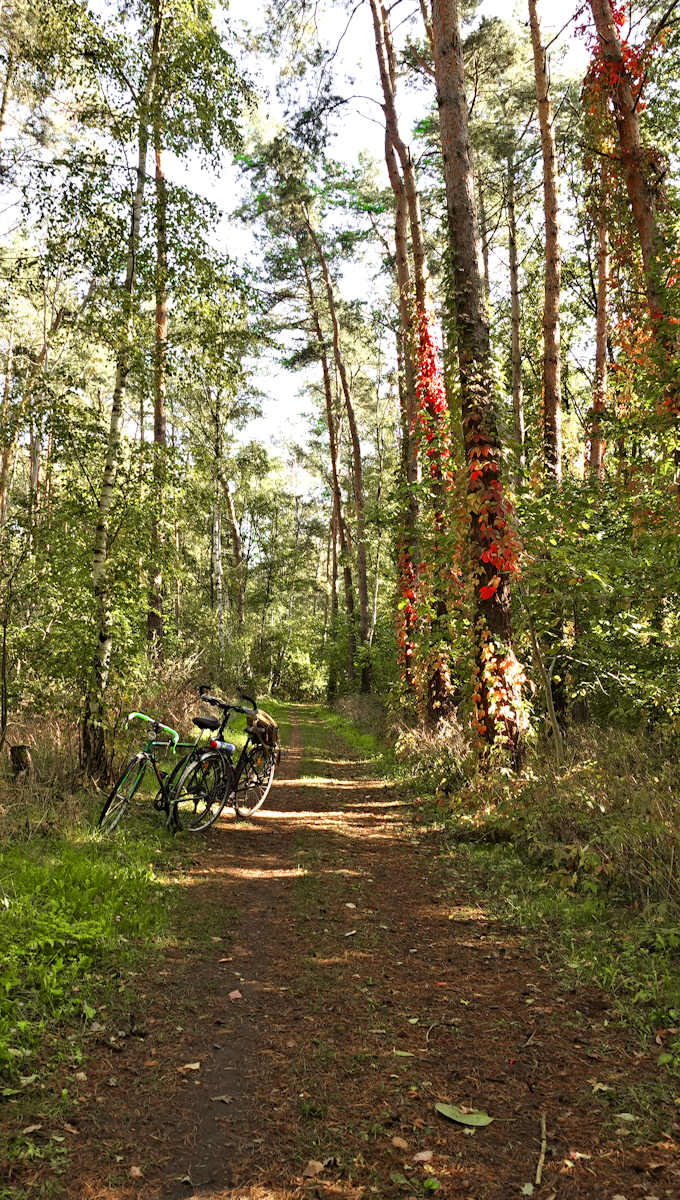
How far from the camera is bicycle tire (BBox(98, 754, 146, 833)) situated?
6.07 meters

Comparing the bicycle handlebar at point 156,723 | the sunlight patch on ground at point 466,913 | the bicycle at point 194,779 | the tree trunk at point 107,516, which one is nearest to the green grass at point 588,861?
the sunlight patch on ground at point 466,913

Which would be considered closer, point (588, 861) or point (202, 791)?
point (588, 861)

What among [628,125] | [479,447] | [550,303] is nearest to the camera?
[479,447]

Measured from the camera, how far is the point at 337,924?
4734 mm

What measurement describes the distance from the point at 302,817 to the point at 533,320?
19366mm

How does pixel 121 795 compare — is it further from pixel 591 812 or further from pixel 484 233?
pixel 484 233

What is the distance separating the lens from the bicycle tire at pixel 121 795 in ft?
19.9

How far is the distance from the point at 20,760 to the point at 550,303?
392 inches

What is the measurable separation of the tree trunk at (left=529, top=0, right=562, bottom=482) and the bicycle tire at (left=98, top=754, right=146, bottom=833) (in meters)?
6.61

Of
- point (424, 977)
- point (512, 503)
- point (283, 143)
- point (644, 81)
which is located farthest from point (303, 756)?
point (283, 143)

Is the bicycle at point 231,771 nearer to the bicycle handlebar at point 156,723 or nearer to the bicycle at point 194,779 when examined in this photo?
the bicycle at point 194,779

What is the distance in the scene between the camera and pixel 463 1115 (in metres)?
2.68

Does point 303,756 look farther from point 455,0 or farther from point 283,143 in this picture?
point 283,143

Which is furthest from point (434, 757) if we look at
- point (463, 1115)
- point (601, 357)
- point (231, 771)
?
point (601, 357)
